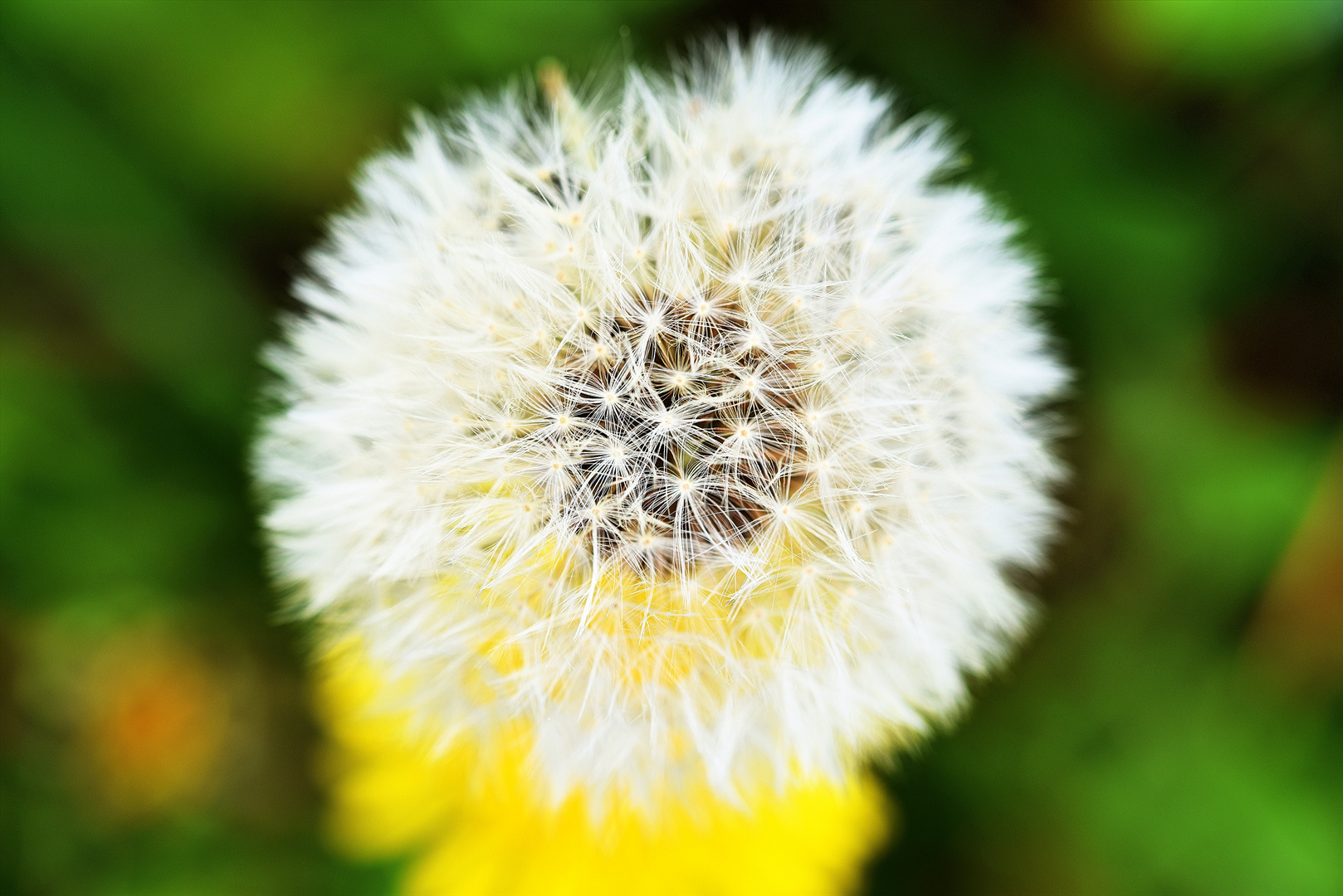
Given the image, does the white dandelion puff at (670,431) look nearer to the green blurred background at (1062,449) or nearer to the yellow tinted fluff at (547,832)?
the yellow tinted fluff at (547,832)

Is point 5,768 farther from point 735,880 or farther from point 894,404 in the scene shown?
point 894,404

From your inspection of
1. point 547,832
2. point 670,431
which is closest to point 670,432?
point 670,431

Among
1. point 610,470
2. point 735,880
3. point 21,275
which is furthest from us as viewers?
point 21,275

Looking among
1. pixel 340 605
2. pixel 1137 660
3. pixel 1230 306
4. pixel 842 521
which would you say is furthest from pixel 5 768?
pixel 1230 306

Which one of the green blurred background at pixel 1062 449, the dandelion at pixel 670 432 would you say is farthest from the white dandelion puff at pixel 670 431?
the green blurred background at pixel 1062 449

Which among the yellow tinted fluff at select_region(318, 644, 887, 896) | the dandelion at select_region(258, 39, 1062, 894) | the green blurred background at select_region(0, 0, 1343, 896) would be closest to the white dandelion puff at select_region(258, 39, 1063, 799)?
the dandelion at select_region(258, 39, 1062, 894)

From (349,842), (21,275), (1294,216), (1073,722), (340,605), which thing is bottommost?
(1073,722)

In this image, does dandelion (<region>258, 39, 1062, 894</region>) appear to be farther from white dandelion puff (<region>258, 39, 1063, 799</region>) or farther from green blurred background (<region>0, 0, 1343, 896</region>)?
green blurred background (<region>0, 0, 1343, 896</region>)
